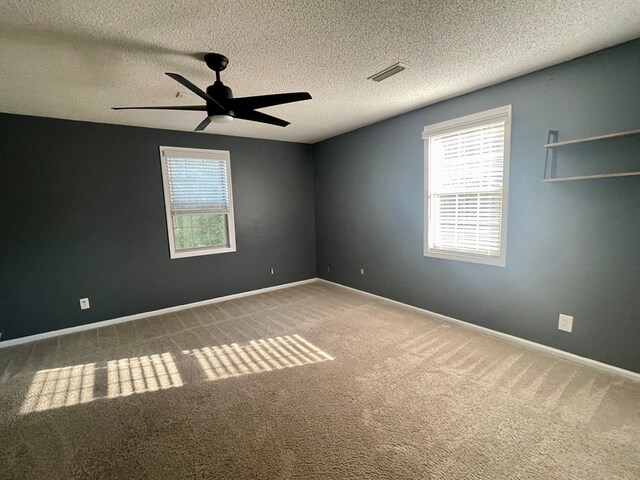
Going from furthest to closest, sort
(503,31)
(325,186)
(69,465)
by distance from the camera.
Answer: (325,186) < (503,31) < (69,465)

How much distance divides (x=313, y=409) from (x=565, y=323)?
230cm

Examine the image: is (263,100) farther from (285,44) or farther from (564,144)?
(564,144)

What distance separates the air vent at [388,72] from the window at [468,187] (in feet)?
3.36

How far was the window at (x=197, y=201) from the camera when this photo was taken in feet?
12.9

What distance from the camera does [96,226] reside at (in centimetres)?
350

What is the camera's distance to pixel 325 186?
501 centimetres

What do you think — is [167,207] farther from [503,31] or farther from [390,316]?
[503,31]

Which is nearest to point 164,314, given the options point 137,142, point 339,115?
point 137,142

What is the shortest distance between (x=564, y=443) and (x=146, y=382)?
2.95 m

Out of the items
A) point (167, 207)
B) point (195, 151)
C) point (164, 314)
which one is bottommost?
point (164, 314)

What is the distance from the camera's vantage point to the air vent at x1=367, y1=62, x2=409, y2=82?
7.50 ft

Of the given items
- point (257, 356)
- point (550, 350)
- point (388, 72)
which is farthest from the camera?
point (257, 356)

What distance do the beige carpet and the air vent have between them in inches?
99.8

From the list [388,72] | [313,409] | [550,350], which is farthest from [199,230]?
[550,350]
